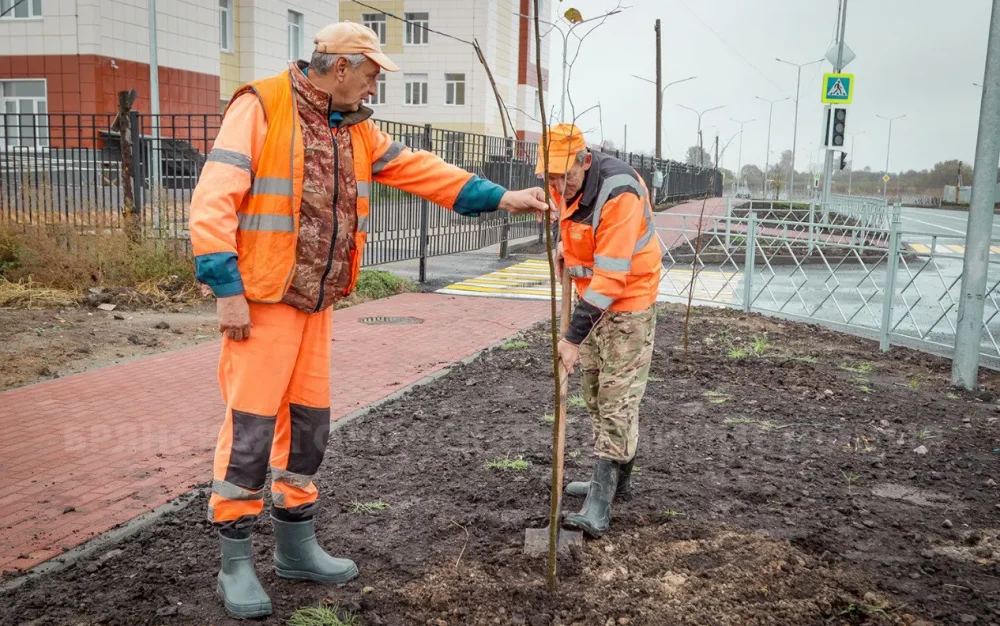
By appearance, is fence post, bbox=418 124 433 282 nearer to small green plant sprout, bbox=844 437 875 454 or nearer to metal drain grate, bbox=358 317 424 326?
metal drain grate, bbox=358 317 424 326

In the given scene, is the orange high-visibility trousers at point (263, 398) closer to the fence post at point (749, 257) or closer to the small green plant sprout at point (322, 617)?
the small green plant sprout at point (322, 617)

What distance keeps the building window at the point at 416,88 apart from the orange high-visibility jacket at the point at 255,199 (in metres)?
Result: 43.3

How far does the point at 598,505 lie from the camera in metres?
3.96

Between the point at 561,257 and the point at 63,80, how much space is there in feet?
71.9

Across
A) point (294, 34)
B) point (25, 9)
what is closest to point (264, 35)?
point (294, 34)

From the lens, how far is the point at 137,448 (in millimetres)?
5082

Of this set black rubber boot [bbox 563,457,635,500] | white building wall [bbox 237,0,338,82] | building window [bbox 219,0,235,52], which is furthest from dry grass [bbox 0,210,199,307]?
building window [bbox 219,0,235,52]

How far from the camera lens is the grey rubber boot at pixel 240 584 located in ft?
10.2

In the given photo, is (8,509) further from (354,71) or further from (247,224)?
(354,71)

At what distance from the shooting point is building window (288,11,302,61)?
30078 mm

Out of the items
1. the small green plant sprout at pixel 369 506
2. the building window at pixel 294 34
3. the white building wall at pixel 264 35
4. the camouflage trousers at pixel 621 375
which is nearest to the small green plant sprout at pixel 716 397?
the camouflage trousers at pixel 621 375

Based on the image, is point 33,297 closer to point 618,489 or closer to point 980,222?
point 618,489

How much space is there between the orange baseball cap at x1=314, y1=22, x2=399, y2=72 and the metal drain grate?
6.71 metres

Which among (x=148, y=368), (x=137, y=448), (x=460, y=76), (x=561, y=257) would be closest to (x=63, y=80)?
(x=148, y=368)
